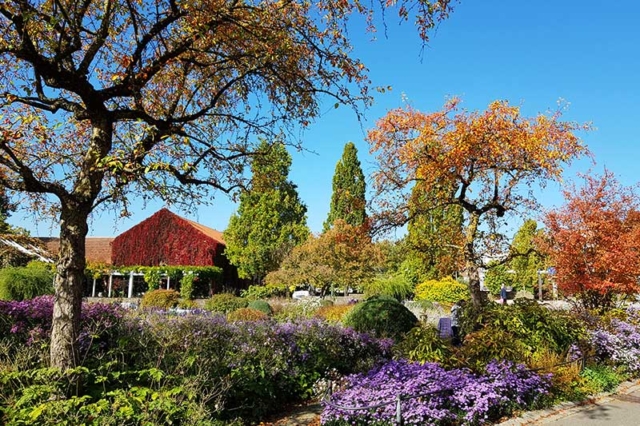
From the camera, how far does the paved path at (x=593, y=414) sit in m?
6.04

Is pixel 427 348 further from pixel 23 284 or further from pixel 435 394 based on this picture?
pixel 23 284

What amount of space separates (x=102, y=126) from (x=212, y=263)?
33.1 meters

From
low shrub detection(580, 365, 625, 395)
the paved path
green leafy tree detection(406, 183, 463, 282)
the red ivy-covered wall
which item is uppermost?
the red ivy-covered wall

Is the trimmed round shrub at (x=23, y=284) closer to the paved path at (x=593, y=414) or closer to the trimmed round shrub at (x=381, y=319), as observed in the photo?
the trimmed round shrub at (x=381, y=319)

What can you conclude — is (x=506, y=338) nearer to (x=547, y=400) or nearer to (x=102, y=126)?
(x=547, y=400)

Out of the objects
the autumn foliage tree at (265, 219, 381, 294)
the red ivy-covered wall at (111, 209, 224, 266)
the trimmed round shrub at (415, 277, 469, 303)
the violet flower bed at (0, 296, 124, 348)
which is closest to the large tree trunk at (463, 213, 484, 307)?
the violet flower bed at (0, 296, 124, 348)

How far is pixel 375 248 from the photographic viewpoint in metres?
30.3

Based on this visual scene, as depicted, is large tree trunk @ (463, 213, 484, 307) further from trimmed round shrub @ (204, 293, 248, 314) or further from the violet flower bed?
trimmed round shrub @ (204, 293, 248, 314)

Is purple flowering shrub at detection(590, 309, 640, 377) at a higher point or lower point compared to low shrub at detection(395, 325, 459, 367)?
lower

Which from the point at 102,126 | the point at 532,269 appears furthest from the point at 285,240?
the point at 102,126

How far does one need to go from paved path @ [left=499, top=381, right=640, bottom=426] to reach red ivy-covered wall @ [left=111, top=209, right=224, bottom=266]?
32.5 m

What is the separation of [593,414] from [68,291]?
264 inches

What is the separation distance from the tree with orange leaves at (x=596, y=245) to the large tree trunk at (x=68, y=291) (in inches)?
443

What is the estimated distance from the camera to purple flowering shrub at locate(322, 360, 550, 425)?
17.7 ft
